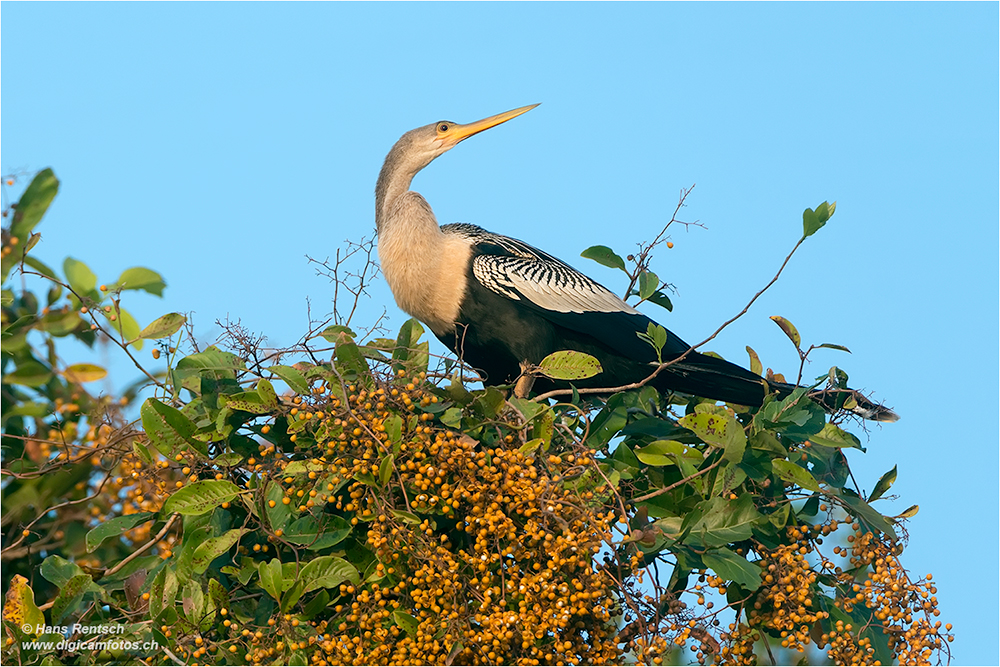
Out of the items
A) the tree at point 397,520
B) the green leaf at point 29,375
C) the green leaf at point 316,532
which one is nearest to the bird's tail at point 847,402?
the tree at point 397,520

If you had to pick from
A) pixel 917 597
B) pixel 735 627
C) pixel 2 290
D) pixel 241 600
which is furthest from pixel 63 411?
pixel 917 597

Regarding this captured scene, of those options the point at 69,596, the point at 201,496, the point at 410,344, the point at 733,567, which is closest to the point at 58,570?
the point at 69,596

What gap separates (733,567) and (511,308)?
1.81 m

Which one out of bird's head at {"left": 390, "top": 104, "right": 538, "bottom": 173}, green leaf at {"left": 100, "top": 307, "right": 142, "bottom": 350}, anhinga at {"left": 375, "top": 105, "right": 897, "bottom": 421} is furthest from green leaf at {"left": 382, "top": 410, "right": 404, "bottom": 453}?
bird's head at {"left": 390, "top": 104, "right": 538, "bottom": 173}

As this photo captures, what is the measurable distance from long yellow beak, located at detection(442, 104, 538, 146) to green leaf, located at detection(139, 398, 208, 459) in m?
2.30

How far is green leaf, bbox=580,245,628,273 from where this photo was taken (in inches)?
149

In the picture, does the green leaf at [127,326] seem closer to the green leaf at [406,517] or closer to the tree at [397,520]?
the tree at [397,520]

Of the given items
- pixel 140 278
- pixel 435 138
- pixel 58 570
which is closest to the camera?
pixel 58 570

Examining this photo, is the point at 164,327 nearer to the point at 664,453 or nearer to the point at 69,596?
the point at 69,596

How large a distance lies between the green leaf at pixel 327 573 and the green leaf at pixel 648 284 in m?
1.60

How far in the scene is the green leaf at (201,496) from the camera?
9.00 ft

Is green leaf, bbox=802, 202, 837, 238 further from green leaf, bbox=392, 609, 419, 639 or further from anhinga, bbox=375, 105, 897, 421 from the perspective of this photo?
green leaf, bbox=392, 609, 419, 639

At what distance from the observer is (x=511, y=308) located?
167 inches

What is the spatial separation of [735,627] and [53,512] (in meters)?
Answer: 2.09
